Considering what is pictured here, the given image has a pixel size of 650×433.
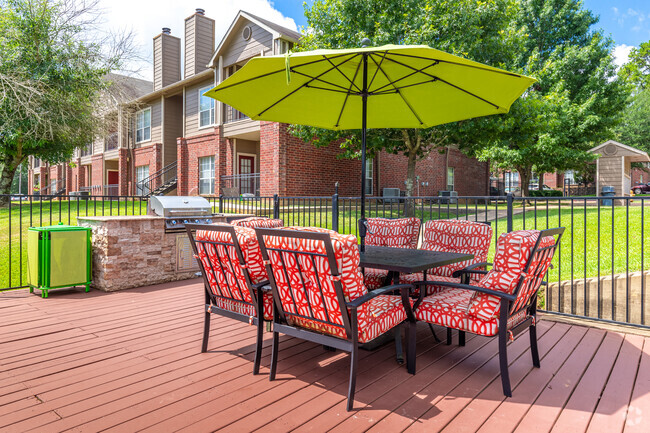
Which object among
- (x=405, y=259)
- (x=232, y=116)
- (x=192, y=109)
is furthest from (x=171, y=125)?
(x=405, y=259)

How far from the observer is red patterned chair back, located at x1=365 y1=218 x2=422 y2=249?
4.54 metres

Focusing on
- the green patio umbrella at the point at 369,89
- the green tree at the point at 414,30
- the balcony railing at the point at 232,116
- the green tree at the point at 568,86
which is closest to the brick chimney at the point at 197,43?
the balcony railing at the point at 232,116

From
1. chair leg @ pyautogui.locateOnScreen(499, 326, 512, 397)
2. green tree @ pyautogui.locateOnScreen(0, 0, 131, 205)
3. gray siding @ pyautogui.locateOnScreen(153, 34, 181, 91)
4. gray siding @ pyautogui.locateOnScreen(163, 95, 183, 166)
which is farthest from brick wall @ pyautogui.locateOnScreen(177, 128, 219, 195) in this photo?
chair leg @ pyautogui.locateOnScreen(499, 326, 512, 397)

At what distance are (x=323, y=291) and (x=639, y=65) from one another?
27.0 m

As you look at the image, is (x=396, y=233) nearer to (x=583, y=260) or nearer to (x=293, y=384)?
(x=293, y=384)

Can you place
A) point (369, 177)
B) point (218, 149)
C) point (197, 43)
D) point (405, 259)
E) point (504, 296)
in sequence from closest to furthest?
point (504, 296) → point (405, 259) → point (218, 149) → point (369, 177) → point (197, 43)

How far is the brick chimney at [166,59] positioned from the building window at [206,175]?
271 inches

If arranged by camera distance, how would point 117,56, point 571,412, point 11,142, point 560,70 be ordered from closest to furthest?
1. point 571,412
2. point 11,142
3. point 117,56
4. point 560,70

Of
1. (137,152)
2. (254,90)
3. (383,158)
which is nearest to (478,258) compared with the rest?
(254,90)

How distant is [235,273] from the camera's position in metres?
2.91

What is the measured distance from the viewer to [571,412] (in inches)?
92.4

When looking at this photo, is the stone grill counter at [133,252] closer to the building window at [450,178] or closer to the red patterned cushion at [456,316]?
the red patterned cushion at [456,316]

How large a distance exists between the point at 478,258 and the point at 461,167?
20.1 m

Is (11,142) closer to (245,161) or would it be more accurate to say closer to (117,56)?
(117,56)
